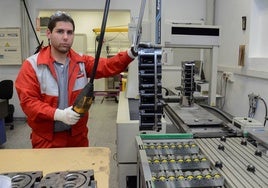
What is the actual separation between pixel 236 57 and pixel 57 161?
2.84 m

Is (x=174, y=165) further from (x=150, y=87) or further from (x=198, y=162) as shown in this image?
(x=150, y=87)

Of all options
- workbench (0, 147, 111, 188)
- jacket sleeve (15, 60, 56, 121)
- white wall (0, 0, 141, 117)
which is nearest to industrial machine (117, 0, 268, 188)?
workbench (0, 147, 111, 188)

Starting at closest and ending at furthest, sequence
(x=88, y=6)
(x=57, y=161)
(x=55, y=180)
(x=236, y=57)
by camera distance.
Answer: (x=55, y=180) → (x=57, y=161) → (x=236, y=57) → (x=88, y=6)

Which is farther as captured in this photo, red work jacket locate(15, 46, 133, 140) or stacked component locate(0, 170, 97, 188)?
red work jacket locate(15, 46, 133, 140)

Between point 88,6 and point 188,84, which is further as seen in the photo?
point 88,6

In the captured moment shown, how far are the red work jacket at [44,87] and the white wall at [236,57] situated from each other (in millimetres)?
1743

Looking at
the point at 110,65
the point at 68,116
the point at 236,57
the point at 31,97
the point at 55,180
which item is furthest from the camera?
the point at 236,57

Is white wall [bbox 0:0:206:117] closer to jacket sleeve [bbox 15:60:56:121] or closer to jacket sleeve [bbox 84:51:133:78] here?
jacket sleeve [bbox 84:51:133:78]

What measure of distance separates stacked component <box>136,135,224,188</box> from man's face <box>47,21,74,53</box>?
2.24 ft

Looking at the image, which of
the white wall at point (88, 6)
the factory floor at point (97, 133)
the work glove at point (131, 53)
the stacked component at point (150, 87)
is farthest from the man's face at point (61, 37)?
the white wall at point (88, 6)

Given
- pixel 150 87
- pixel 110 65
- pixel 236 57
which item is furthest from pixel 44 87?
pixel 236 57

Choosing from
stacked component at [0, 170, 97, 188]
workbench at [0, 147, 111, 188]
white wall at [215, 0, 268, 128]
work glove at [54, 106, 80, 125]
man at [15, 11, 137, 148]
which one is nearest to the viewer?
stacked component at [0, 170, 97, 188]

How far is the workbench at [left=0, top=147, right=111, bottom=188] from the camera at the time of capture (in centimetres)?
92

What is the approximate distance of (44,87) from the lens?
4.71 feet
